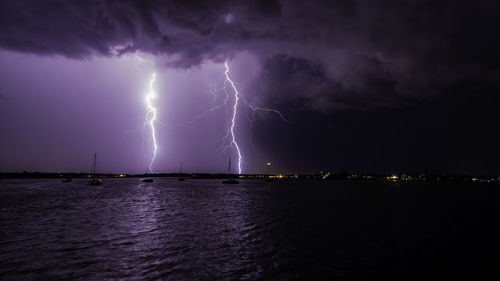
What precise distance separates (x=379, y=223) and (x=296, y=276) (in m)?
15.7

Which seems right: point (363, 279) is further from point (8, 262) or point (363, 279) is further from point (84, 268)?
point (8, 262)

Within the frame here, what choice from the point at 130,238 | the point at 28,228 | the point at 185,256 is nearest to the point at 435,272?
the point at 185,256

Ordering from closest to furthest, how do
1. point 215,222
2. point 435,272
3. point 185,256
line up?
point 435,272 < point 185,256 < point 215,222

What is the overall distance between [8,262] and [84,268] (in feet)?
10.5

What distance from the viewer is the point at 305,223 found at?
2259cm

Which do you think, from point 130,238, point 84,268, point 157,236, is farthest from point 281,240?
point 84,268

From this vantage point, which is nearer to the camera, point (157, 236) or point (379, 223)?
point (157, 236)

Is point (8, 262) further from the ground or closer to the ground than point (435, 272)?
further from the ground

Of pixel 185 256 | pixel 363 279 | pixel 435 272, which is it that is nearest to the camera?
pixel 363 279

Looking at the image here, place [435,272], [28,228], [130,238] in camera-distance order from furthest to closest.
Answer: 1. [28,228]
2. [130,238]
3. [435,272]

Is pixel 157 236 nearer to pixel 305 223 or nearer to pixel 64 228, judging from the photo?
pixel 64 228

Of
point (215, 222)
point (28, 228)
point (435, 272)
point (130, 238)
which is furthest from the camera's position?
point (215, 222)

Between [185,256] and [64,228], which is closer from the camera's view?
[185,256]

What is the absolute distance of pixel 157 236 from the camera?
654 inches
